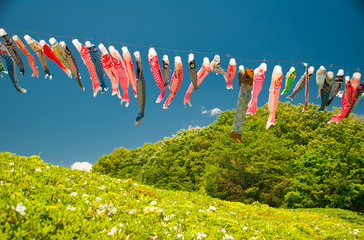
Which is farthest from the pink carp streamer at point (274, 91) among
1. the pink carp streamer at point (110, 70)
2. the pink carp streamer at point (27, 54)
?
the pink carp streamer at point (27, 54)

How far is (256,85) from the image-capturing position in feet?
23.3

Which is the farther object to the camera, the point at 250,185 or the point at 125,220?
the point at 250,185

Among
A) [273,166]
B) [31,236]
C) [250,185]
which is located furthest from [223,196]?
[31,236]

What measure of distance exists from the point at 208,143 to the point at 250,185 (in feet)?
30.3

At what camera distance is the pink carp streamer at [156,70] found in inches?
299

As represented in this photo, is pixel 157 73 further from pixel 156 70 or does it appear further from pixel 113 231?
pixel 113 231

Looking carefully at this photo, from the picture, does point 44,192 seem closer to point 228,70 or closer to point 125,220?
point 125,220

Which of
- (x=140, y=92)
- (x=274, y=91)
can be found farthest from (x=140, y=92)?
(x=274, y=91)

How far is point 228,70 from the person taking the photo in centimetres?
777

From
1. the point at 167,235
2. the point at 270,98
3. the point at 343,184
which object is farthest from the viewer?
the point at 343,184

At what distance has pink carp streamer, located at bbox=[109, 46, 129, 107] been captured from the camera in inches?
298

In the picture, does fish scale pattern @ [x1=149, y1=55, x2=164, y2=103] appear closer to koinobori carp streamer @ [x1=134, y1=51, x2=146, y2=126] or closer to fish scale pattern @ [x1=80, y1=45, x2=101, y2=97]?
koinobori carp streamer @ [x1=134, y1=51, x2=146, y2=126]

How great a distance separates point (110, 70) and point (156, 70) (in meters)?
1.60

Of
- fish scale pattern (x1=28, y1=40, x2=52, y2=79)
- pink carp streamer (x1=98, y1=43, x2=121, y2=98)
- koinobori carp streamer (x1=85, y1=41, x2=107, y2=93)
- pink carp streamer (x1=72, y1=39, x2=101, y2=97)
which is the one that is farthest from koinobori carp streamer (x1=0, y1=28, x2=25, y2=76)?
pink carp streamer (x1=98, y1=43, x2=121, y2=98)
